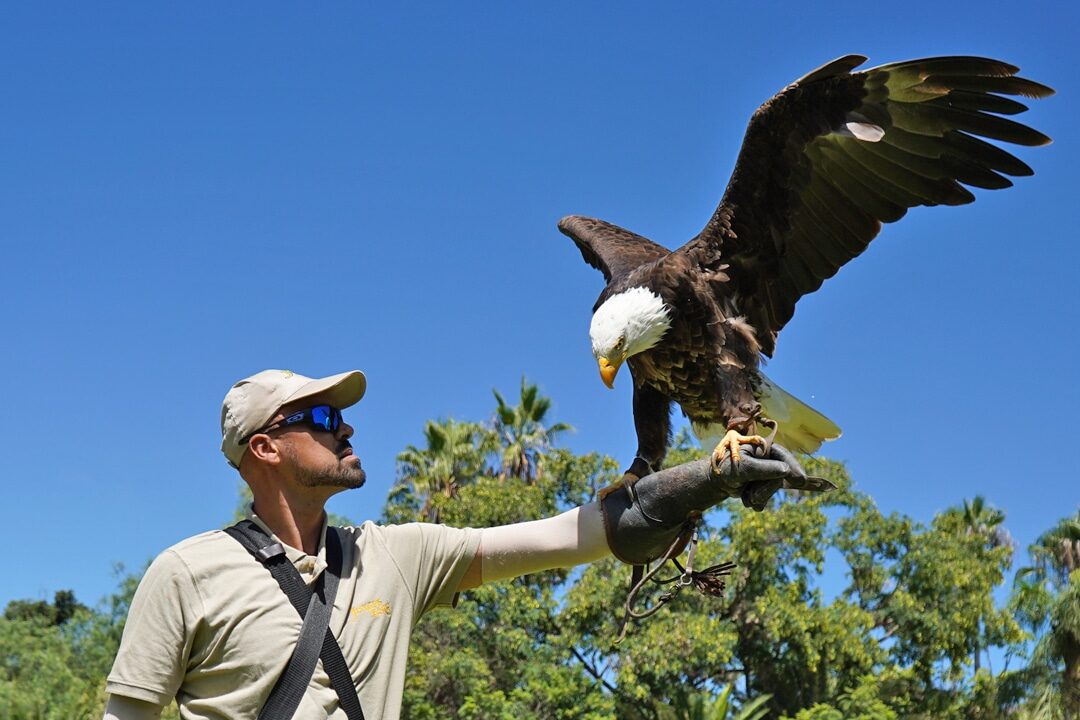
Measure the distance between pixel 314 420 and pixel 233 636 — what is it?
578 mm

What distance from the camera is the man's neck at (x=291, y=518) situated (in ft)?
9.47

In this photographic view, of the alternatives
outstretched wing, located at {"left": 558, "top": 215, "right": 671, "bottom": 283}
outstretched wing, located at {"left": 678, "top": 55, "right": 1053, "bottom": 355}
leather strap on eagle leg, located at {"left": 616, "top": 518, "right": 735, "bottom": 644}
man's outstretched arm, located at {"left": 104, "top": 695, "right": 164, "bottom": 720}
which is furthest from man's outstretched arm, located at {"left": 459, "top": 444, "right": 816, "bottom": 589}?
outstretched wing, located at {"left": 558, "top": 215, "right": 671, "bottom": 283}

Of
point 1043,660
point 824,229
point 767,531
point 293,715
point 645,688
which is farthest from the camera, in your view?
point 767,531

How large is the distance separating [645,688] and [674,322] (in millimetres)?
15437

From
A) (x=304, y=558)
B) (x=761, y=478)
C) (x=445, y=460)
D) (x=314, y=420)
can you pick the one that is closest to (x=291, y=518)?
(x=304, y=558)

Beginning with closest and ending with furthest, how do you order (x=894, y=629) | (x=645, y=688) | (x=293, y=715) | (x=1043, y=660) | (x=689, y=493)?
1. (x=293, y=715)
2. (x=689, y=493)
3. (x=1043, y=660)
4. (x=645, y=688)
5. (x=894, y=629)

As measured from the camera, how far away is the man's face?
2863 millimetres

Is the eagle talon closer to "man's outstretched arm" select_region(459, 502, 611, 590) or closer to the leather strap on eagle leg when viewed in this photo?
the leather strap on eagle leg

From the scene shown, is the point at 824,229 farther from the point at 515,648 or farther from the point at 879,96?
the point at 515,648

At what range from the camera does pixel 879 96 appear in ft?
15.0

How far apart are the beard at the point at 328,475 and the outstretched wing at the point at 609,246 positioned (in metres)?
2.26

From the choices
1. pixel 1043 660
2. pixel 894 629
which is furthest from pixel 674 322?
pixel 894 629

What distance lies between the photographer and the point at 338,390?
299cm

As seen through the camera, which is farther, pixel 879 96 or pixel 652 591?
pixel 652 591
